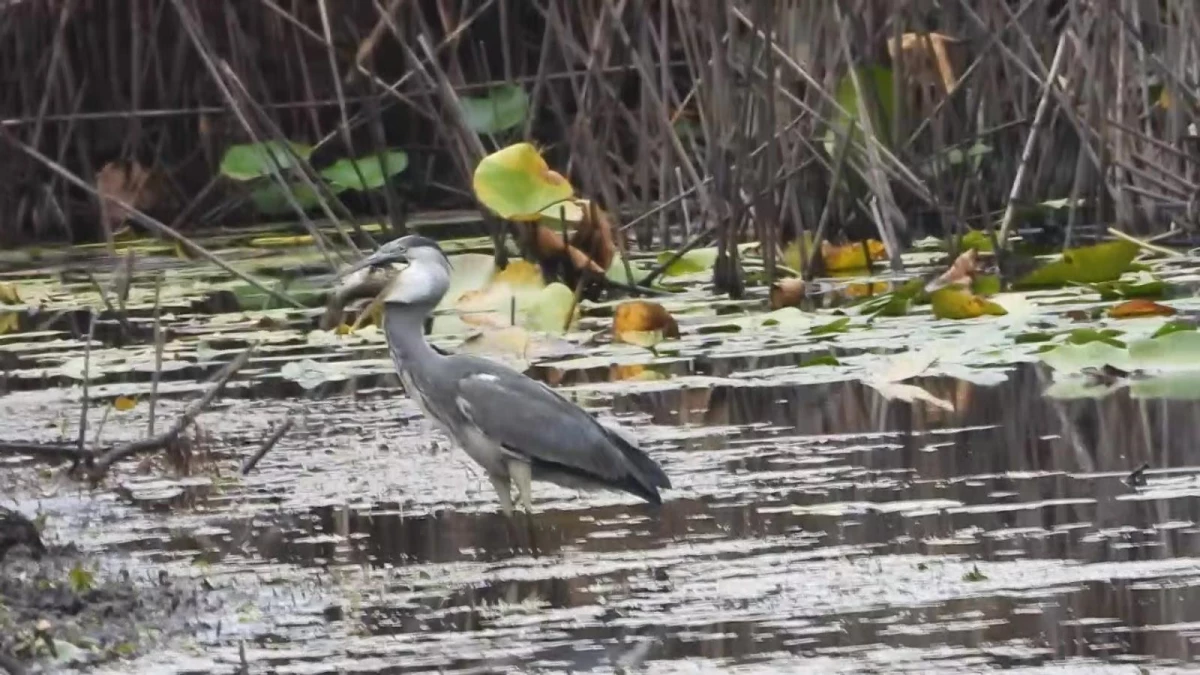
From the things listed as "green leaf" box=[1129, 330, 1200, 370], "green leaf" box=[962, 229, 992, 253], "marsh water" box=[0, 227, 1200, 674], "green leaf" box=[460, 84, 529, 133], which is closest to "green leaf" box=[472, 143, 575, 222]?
"marsh water" box=[0, 227, 1200, 674]

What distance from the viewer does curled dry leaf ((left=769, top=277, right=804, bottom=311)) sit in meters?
7.56

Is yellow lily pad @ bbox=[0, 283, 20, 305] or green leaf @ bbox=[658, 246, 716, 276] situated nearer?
green leaf @ bbox=[658, 246, 716, 276]

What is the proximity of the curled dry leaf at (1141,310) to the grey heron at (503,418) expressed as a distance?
2.17 meters

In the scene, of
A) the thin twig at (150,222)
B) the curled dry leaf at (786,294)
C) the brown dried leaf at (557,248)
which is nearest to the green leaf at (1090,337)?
the curled dry leaf at (786,294)

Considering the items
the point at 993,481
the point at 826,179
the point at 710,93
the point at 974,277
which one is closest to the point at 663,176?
the point at 826,179

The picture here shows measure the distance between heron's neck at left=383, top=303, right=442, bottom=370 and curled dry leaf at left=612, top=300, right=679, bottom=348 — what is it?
1.57 meters

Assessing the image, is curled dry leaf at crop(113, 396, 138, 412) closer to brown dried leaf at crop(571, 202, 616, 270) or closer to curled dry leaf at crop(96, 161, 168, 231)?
brown dried leaf at crop(571, 202, 616, 270)

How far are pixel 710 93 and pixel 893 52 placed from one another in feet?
3.15

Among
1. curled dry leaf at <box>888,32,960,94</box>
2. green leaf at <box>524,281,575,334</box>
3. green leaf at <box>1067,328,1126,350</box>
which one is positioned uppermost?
curled dry leaf at <box>888,32,960,94</box>

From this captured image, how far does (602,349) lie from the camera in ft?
23.1

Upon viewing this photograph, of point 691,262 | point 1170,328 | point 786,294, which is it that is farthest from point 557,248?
point 1170,328

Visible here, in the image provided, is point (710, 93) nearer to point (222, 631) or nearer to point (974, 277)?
point (974, 277)

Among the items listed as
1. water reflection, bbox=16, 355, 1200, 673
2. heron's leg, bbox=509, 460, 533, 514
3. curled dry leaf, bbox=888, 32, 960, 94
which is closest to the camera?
water reflection, bbox=16, 355, 1200, 673

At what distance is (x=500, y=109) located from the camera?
11.1 m
